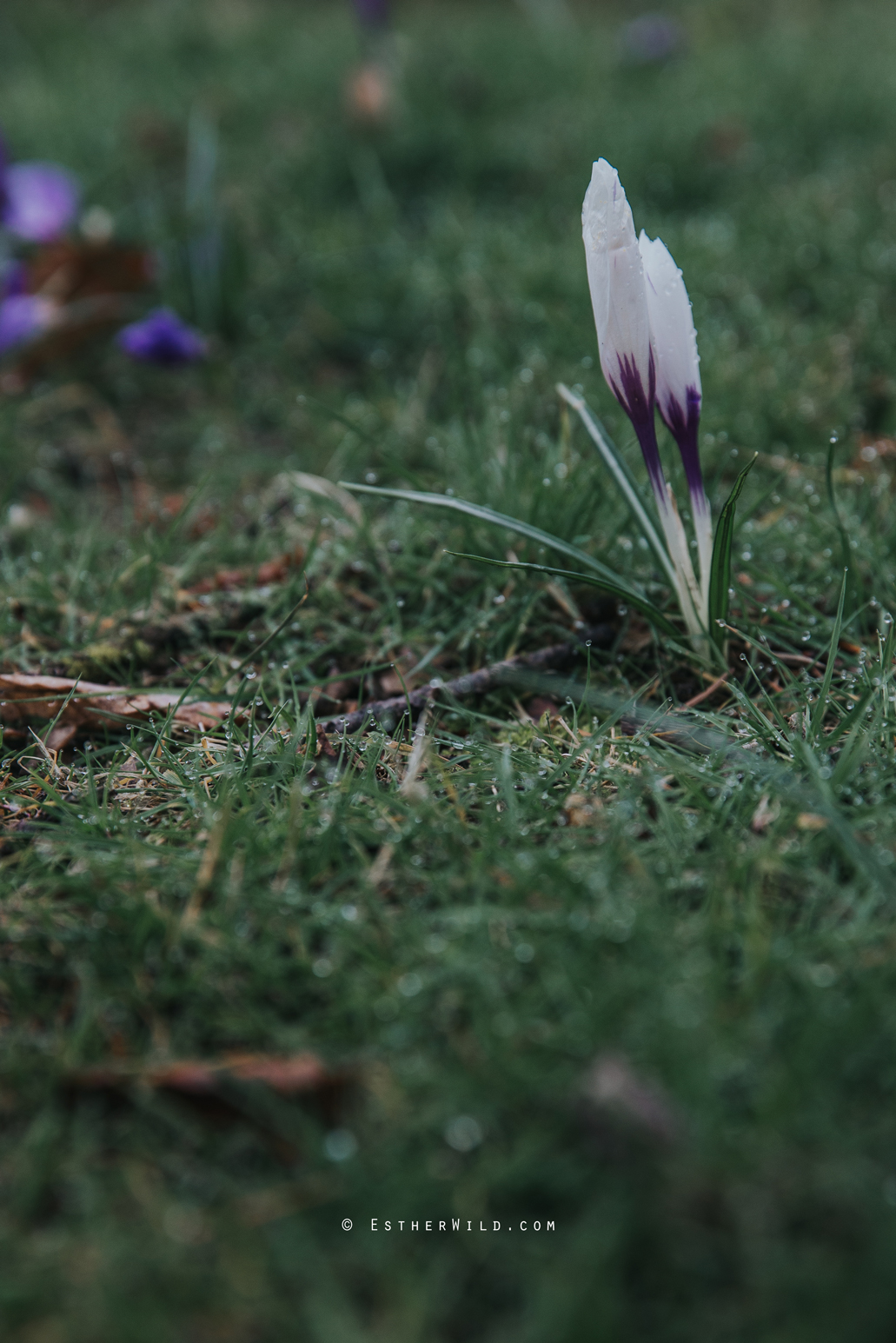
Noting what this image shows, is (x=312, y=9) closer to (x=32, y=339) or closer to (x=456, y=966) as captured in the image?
(x=32, y=339)

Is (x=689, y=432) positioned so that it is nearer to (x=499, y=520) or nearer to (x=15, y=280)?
(x=499, y=520)

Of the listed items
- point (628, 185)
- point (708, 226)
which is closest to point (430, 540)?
point (708, 226)

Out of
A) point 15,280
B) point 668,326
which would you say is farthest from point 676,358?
point 15,280

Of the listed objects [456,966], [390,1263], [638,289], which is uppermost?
[638,289]

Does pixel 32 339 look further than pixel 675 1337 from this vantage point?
Yes

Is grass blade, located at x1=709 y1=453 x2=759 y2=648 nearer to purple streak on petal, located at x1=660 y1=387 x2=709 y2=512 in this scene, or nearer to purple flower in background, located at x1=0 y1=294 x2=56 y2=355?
purple streak on petal, located at x1=660 y1=387 x2=709 y2=512

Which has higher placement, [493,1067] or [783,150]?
[783,150]

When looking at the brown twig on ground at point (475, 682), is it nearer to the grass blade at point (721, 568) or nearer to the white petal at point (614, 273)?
the grass blade at point (721, 568)
